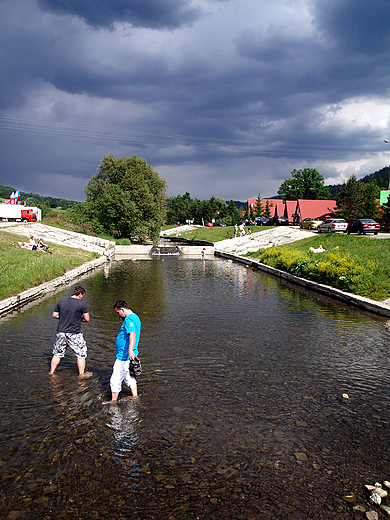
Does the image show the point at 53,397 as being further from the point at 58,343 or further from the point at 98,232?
the point at 98,232

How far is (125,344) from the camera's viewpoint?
5922 mm

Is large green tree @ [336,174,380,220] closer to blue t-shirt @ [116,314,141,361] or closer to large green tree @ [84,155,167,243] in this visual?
large green tree @ [84,155,167,243]

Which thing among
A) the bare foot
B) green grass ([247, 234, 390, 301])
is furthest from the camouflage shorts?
green grass ([247, 234, 390, 301])

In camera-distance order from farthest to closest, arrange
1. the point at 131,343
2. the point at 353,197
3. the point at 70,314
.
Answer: the point at 353,197 → the point at 70,314 → the point at 131,343

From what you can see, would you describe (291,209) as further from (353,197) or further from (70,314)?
(70,314)

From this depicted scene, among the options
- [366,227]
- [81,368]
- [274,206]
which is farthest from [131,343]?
[274,206]

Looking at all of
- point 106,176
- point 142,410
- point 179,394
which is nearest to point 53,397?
point 142,410

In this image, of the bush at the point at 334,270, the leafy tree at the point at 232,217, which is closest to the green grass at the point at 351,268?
the bush at the point at 334,270

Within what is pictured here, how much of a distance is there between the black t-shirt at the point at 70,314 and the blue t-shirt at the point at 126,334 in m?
1.53

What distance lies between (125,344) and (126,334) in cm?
17

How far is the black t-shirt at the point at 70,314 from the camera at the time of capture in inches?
279

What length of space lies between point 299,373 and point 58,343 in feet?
16.6

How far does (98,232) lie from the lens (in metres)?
52.1

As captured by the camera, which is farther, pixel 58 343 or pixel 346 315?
pixel 346 315
